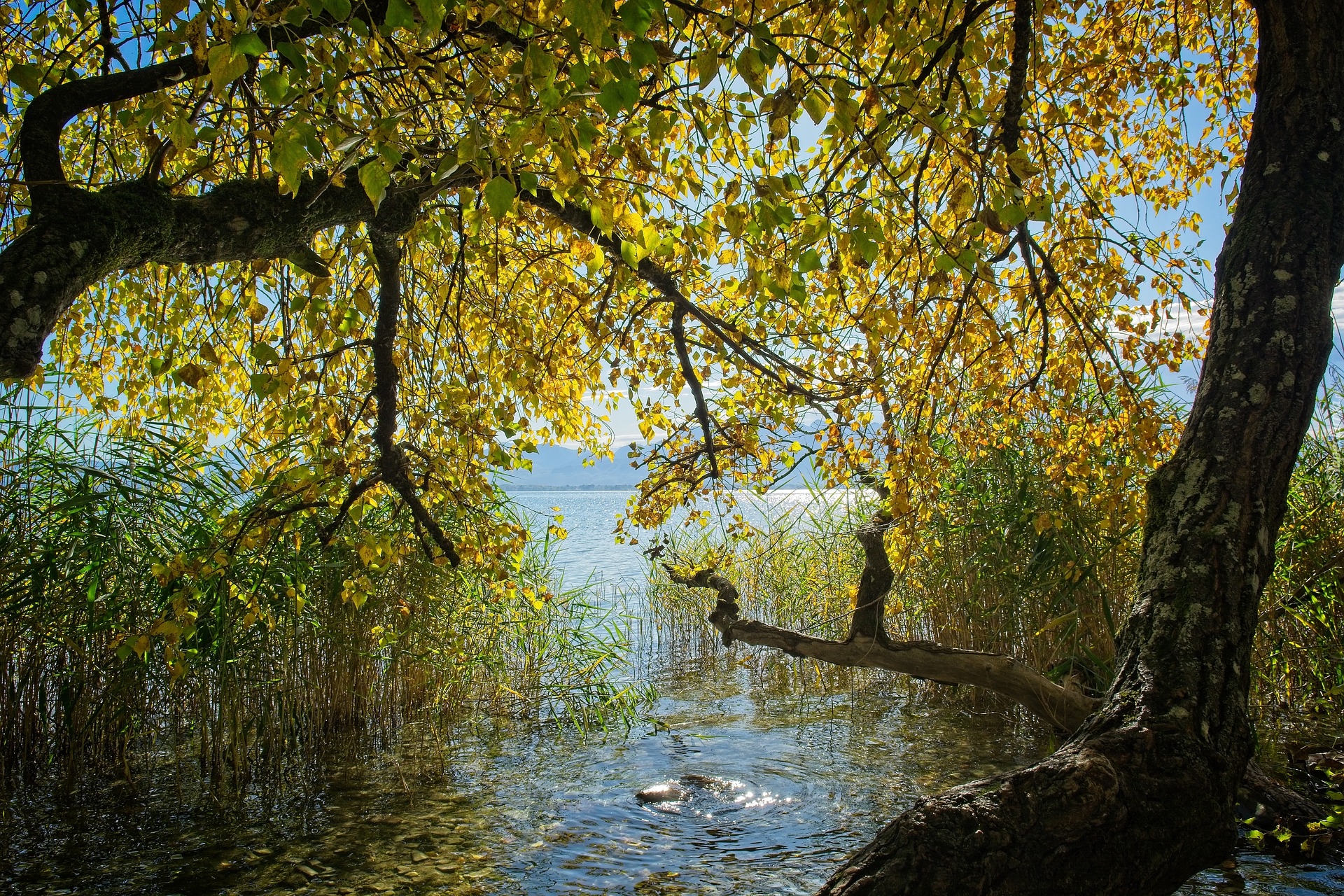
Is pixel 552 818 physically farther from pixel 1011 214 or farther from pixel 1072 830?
pixel 1011 214

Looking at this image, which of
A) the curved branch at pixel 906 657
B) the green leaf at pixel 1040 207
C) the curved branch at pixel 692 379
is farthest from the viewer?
the curved branch at pixel 692 379

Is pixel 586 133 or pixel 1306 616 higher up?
pixel 586 133

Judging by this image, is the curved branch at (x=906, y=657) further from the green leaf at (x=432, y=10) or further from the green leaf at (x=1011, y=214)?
the green leaf at (x=432, y=10)

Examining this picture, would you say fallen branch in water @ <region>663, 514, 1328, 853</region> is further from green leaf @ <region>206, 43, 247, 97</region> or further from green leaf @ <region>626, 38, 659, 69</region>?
green leaf @ <region>206, 43, 247, 97</region>

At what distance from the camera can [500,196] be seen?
1684mm

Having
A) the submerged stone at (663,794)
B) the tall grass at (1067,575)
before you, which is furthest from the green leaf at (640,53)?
the submerged stone at (663,794)

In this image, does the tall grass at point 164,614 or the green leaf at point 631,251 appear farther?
the tall grass at point 164,614

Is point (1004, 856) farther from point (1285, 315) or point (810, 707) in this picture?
point (810, 707)

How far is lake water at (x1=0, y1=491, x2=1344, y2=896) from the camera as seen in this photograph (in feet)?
11.9

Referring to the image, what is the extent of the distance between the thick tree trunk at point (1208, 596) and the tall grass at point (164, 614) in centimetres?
225

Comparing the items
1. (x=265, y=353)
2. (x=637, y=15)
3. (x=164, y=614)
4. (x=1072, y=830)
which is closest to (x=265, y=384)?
(x=265, y=353)

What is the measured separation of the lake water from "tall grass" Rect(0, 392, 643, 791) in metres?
0.33

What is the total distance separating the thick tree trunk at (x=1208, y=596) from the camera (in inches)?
74.7

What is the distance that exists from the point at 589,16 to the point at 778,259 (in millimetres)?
973
